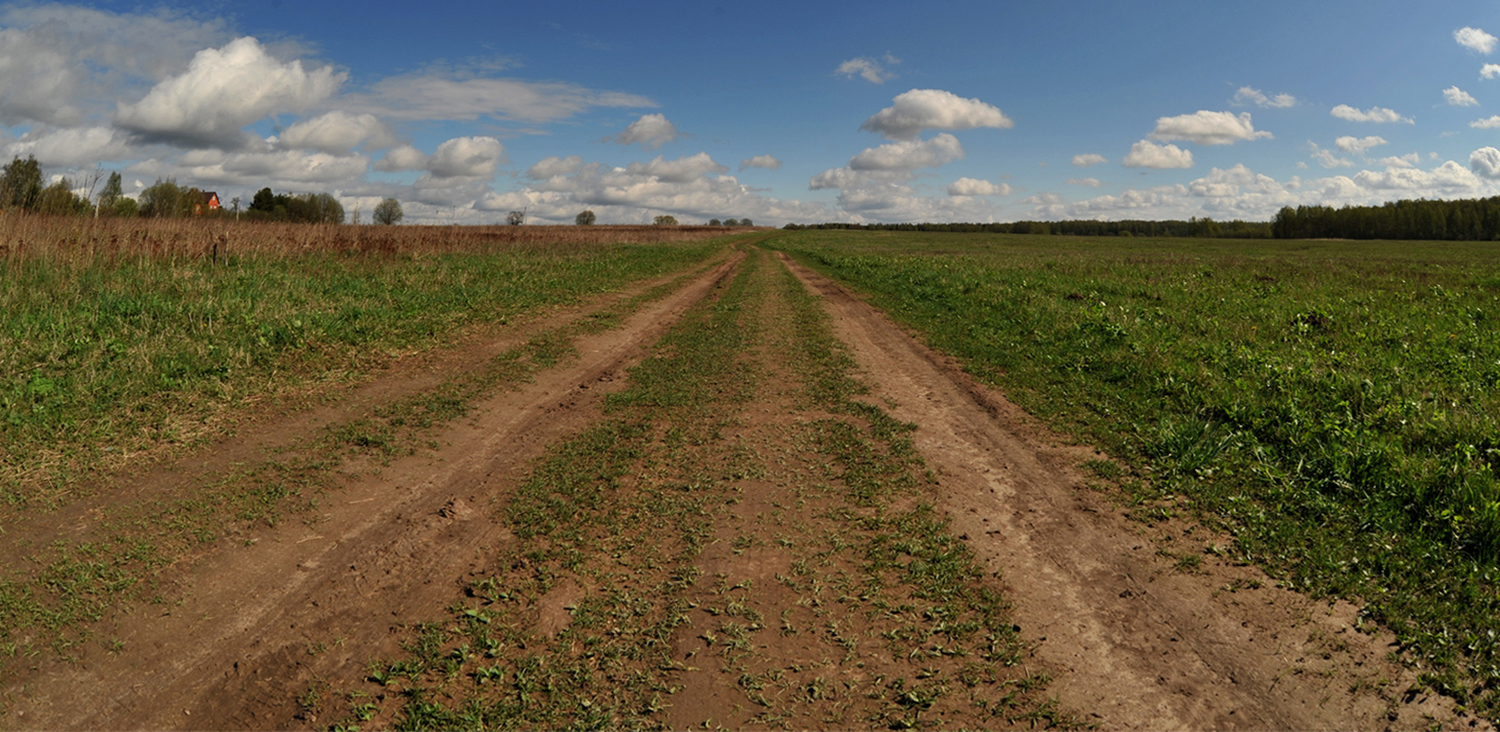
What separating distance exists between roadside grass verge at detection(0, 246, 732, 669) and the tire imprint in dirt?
17 cm

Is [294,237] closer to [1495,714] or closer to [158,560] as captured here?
[158,560]

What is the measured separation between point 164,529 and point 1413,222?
433 ft

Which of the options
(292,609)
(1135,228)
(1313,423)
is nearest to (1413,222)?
(1135,228)

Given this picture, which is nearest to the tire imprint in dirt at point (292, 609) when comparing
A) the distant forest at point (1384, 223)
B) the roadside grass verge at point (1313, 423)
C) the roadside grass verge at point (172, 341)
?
the roadside grass verge at point (172, 341)

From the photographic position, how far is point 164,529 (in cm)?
423

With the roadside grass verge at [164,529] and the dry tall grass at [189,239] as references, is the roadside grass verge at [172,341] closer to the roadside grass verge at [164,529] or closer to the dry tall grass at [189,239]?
the dry tall grass at [189,239]

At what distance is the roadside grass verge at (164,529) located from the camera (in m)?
3.32

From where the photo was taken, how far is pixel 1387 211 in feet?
316

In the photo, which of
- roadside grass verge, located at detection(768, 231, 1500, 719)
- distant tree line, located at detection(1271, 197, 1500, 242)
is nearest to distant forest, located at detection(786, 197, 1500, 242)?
distant tree line, located at detection(1271, 197, 1500, 242)

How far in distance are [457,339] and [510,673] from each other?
26.1 feet

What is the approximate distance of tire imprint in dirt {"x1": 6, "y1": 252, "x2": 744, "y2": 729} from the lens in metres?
2.83

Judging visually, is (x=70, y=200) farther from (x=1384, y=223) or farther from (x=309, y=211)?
(x=1384, y=223)

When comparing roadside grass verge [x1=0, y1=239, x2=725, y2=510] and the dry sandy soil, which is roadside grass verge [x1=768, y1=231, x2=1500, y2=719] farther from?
roadside grass verge [x1=0, y1=239, x2=725, y2=510]

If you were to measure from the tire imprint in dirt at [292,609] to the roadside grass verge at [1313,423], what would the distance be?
5045mm
